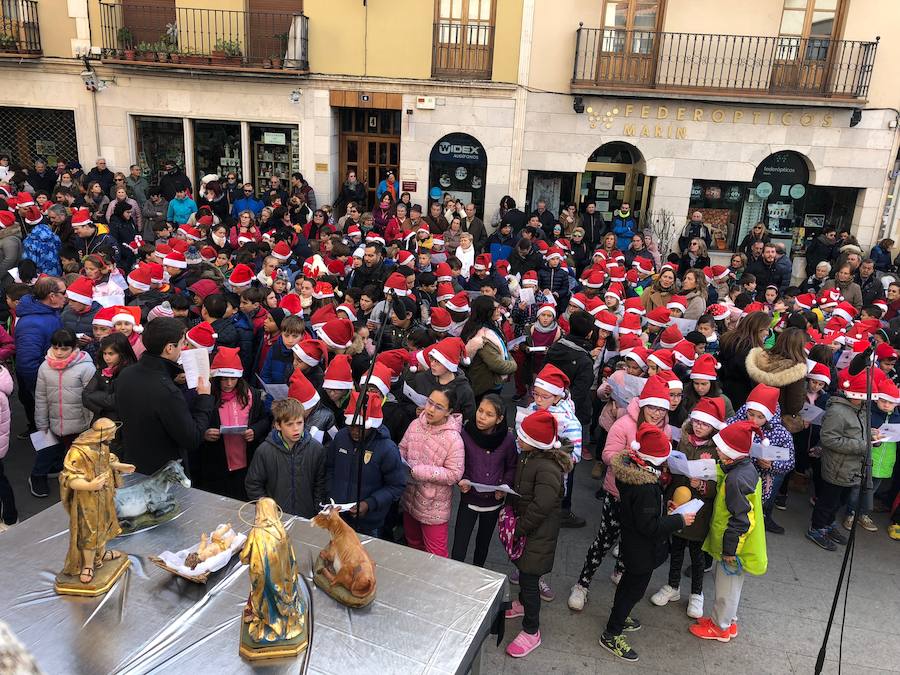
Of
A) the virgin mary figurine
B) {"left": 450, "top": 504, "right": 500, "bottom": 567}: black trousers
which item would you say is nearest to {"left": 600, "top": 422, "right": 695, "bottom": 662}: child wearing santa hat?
{"left": 450, "top": 504, "right": 500, "bottom": 567}: black trousers

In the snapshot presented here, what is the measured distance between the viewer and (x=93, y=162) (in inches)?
640

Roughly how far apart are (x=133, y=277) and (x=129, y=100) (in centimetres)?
1119

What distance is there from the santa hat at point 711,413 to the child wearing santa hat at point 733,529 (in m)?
0.16

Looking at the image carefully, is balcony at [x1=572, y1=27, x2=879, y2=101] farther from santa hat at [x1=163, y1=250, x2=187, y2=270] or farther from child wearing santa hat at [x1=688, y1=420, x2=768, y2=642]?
child wearing santa hat at [x1=688, y1=420, x2=768, y2=642]

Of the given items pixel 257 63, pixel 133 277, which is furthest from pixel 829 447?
Result: pixel 257 63

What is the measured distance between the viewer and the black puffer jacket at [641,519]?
13.4 ft

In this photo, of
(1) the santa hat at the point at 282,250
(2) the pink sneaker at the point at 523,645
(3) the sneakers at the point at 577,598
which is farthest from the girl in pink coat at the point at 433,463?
(1) the santa hat at the point at 282,250

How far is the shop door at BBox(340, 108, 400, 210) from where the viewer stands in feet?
52.9

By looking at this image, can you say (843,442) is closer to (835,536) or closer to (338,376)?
(835,536)

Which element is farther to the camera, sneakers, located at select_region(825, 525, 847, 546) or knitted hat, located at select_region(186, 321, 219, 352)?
sneakers, located at select_region(825, 525, 847, 546)

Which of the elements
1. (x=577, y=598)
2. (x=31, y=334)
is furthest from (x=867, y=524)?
(x=31, y=334)

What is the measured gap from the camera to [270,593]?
2740mm

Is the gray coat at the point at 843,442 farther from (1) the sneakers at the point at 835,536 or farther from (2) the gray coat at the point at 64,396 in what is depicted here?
(2) the gray coat at the point at 64,396

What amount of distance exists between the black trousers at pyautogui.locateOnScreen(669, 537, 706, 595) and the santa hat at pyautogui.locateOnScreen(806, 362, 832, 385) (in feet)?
7.28
